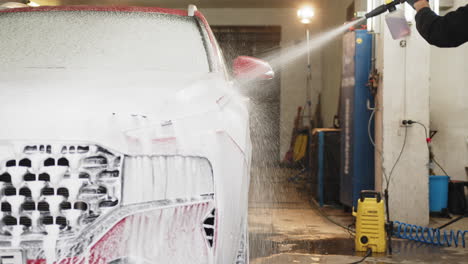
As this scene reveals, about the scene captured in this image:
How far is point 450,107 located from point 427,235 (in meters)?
3.07

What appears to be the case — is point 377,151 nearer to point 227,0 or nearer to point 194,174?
point 194,174

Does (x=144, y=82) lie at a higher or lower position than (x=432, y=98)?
lower

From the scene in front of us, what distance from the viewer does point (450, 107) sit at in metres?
7.85

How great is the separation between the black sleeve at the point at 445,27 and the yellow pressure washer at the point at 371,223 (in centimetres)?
159

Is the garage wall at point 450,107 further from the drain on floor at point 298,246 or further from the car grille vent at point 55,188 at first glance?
the car grille vent at point 55,188

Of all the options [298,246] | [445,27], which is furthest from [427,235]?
[445,27]

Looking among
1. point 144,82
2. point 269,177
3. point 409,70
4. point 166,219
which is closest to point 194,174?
point 166,219

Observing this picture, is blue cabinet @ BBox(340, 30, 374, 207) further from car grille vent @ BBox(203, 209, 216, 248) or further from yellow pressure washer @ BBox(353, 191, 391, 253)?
car grille vent @ BBox(203, 209, 216, 248)

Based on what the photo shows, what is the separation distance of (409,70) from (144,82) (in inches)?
173

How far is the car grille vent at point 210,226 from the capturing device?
193cm

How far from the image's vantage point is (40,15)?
3.29 m

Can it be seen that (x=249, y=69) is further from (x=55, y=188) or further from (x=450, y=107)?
(x=450, y=107)

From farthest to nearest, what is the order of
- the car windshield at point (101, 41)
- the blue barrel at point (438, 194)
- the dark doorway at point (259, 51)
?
Answer: the dark doorway at point (259, 51) < the blue barrel at point (438, 194) < the car windshield at point (101, 41)

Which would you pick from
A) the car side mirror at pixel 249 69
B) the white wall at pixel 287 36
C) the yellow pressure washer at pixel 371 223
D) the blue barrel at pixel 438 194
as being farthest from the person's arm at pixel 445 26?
the white wall at pixel 287 36
